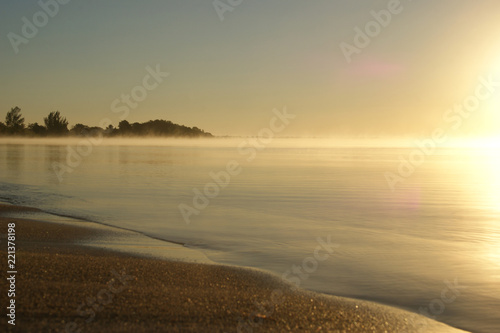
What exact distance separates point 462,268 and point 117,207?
12.8 metres

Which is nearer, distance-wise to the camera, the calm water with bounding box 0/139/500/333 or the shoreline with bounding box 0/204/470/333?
the shoreline with bounding box 0/204/470/333

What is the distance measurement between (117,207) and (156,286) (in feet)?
38.1

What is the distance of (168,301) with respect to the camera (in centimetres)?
655

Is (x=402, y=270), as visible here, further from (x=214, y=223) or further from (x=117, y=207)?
(x=117, y=207)

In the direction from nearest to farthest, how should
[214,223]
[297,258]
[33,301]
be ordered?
1. [33,301]
2. [297,258]
3. [214,223]

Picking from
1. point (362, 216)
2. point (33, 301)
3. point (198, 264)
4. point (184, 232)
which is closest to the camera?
point (33, 301)

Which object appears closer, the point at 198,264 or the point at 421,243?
the point at 198,264

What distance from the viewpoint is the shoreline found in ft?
19.3

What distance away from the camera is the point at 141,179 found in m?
30.0

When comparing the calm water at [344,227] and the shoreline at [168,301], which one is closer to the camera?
the shoreline at [168,301]

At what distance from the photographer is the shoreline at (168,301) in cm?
587

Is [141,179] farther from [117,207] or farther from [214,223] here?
[214,223]

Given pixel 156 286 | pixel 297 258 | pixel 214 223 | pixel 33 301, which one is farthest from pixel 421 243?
pixel 33 301

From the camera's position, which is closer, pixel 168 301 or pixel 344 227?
pixel 168 301
